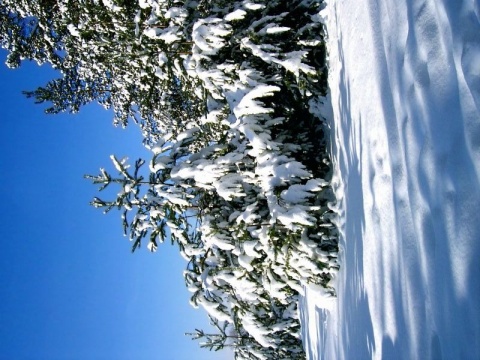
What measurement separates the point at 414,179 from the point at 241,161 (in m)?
3.27

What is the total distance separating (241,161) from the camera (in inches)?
220

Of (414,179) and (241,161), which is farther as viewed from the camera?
(241,161)

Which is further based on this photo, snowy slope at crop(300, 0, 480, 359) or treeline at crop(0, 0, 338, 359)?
treeline at crop(0, 0, 338, 359)

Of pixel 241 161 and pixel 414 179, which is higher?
pixel 241 161

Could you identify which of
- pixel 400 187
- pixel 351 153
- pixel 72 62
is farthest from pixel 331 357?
pixel 72 62

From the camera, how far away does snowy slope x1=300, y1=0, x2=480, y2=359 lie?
2.02 metres

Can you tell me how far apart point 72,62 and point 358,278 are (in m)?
10.1

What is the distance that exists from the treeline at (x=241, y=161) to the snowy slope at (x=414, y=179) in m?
1.05

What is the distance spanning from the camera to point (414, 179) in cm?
252

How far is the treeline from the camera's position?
5109 mm

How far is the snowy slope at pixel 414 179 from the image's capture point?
2016mm

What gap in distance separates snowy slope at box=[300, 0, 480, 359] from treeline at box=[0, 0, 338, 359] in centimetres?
105

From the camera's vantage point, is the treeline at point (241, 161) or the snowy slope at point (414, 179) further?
the treeline at point (241, 161)

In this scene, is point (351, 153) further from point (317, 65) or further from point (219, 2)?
point (219, 2)
